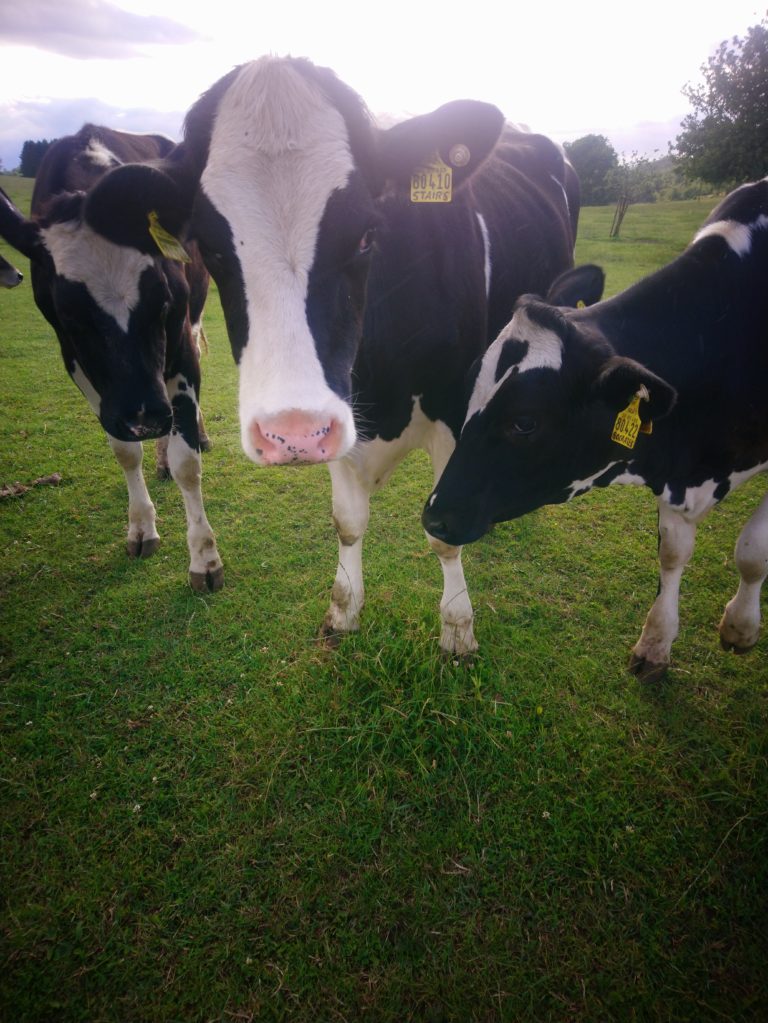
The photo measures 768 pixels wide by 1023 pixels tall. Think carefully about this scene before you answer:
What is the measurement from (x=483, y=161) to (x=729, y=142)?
27.7 m

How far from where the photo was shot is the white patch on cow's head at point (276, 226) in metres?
1.67

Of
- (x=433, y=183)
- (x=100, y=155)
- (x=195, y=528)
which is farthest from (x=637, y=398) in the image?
(x=100, y=155)

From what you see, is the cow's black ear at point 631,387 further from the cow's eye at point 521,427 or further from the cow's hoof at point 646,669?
the cow's hoof at point 646,669

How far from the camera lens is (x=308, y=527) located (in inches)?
172

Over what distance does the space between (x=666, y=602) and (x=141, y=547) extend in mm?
3547

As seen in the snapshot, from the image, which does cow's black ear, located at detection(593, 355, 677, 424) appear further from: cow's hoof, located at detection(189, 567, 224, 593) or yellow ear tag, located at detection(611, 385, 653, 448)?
cow's hoof, located at detection(189, 567, 224, 593)

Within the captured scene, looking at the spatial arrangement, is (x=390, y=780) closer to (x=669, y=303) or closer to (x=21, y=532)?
(x=669, y=303)

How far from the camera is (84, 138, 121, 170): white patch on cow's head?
127 inches

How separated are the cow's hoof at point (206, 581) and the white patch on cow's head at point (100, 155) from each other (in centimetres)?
255

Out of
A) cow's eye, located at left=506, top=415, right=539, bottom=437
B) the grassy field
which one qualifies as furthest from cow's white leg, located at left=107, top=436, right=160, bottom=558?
cow's eye, located at left=506, top=415, right=539, bottom=437

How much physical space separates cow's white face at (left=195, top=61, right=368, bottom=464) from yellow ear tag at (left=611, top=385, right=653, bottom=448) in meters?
1.23

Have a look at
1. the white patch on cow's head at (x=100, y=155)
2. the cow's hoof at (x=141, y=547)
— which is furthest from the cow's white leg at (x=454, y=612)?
the white patch on cow's head at (x=100, y=155)

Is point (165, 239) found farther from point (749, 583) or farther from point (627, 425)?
point (749, 583)

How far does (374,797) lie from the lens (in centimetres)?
239
